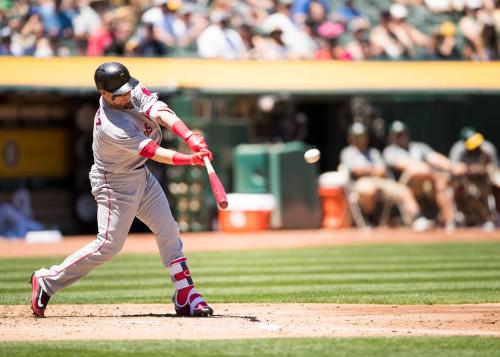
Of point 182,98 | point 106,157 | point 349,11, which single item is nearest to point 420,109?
point 349,11

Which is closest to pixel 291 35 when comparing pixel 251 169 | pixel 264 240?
pixel 251 169

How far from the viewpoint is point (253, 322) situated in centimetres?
765

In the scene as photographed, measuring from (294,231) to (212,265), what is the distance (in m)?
5.49

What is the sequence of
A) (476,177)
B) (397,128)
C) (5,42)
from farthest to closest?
(476,177), (397,128), (5,42)

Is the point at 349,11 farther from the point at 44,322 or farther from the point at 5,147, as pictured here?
the point at 44,322

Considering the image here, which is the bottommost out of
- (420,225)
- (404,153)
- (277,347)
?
(420,225)

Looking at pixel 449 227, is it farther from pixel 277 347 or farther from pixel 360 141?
pixel 277 347

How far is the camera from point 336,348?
251 inches

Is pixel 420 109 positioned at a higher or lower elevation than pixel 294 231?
higher

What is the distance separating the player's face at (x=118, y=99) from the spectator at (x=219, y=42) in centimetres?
1083

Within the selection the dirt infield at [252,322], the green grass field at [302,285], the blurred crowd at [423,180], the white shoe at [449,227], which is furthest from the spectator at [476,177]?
the dirt infield at [252,322]

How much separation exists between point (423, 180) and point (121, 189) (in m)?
11.5

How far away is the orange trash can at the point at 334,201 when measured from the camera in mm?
18578

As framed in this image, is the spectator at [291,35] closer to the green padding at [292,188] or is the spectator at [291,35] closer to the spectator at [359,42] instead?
the spectator at [359,42]
